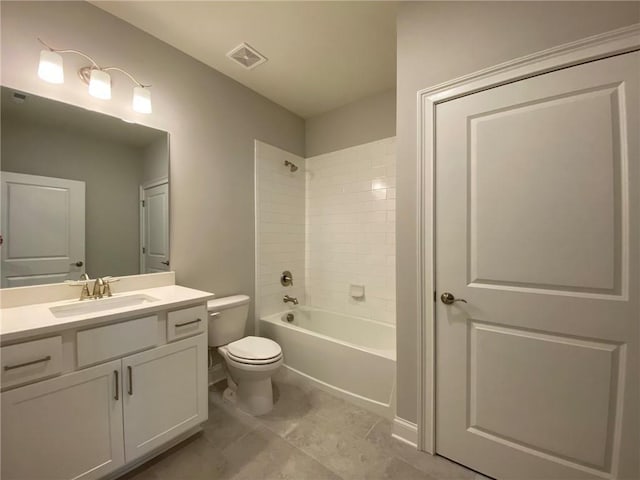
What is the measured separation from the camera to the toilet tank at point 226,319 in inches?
75.4

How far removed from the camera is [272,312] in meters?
2.55

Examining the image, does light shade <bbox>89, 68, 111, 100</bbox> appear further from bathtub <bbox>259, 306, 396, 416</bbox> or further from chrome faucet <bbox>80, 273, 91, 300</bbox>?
bathtub <bbox>259, 306, 396, 416</bbox>

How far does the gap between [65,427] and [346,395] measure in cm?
154

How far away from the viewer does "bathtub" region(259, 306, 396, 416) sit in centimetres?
173

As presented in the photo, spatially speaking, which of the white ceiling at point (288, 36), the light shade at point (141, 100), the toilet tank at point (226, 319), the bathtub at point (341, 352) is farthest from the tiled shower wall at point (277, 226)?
the light shade at point (141, 100)

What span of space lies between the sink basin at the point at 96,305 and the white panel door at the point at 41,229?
19cm

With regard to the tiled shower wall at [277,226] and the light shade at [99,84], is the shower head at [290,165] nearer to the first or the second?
the tiled shower wall at [277,226]

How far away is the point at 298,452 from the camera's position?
140 cm

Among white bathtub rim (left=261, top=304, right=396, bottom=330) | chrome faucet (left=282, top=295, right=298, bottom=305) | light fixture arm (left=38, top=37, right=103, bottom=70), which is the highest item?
light fixture arm (left=38, top=37, right=103, bottom=70)

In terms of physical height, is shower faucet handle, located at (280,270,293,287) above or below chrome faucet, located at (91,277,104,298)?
below

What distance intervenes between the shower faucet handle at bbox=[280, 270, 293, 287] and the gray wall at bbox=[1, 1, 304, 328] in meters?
0.37

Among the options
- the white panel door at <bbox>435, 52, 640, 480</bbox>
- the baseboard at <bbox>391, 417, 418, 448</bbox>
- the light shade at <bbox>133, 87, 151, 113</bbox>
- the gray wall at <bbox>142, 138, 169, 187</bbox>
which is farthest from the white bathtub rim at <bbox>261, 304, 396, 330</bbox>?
the light shade at <bbox>133, 87, 151, 113</bbox>

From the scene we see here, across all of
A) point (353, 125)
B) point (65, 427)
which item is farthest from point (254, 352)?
point (353, 125)

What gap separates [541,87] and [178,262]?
2292 millimetres
